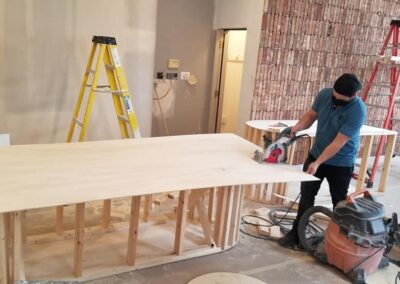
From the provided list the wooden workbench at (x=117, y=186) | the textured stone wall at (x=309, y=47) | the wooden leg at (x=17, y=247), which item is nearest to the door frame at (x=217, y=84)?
the textured stone wall at (x=309, y=47)

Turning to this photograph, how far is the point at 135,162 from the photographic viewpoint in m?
2.37

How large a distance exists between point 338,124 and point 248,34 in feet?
7.03

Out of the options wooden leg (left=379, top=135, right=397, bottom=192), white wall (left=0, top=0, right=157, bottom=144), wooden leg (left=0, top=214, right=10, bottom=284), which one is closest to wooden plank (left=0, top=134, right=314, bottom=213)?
wooden leg (left=0, top=214, right=10, bottom=284)

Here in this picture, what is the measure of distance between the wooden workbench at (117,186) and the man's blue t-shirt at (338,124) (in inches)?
16.8

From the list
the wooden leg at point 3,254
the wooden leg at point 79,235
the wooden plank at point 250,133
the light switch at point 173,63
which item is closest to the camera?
the wooden leg at point 3,254

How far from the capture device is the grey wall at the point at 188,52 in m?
4.89

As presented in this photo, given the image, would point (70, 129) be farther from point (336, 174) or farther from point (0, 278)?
point (336, 174)

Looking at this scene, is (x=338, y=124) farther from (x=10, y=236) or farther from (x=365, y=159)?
(x=10, y=236)

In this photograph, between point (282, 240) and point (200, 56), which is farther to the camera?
point (200, 56)

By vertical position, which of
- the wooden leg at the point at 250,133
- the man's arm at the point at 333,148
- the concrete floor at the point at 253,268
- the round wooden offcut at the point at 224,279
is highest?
the man's arm at the point at 333,148

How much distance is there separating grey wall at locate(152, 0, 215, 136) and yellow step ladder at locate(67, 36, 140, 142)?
4.78ft

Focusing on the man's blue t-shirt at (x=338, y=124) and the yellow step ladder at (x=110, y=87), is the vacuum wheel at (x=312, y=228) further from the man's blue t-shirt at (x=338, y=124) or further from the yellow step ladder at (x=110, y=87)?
the yellow step ladder at (x=110, y=87)

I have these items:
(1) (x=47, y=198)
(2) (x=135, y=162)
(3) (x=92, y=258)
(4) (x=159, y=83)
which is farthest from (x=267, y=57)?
(1) (x=47, y=198)

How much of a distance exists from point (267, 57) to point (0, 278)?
3.43m
